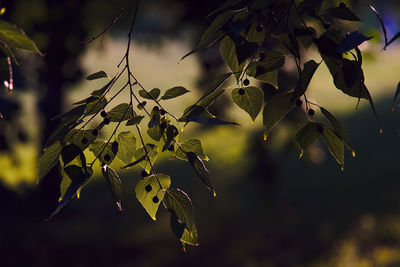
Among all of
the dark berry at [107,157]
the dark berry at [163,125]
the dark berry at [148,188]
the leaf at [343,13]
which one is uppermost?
the leaf at [343,13]

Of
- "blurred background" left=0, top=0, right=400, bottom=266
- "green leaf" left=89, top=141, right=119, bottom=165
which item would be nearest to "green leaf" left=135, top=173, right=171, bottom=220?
"green leaf" left=89, top=141, right=119, bottom=165

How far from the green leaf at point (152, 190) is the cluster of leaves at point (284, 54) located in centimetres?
28

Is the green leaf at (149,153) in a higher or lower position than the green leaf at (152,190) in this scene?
higher

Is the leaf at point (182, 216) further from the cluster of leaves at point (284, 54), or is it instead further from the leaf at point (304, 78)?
the leaf at point (304, 78)

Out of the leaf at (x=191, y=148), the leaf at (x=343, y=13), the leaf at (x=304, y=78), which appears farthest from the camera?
the leaf at (x=191, y=148)

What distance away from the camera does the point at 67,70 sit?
7.61 metres

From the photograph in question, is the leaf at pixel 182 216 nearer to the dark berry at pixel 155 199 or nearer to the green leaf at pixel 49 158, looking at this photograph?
the dark berry at pixel 155 199

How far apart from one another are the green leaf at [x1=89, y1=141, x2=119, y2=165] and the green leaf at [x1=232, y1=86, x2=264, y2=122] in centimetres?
34

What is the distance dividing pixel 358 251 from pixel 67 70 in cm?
471

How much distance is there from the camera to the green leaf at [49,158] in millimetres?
1241

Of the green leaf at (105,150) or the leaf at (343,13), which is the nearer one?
the leaf at (343,13)

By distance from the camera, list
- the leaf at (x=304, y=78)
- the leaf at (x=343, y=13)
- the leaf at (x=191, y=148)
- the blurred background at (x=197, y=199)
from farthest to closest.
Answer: the blurred background at (x=197, y=199)
the leaf at (x=191, y=148)
the leaf at (x=343, y=13)
the leaf at (x=304, y=78)

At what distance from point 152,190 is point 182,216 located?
0.41 ft

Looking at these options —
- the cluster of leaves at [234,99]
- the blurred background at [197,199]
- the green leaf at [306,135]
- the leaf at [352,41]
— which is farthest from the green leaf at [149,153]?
the blurred background at [197,199]
